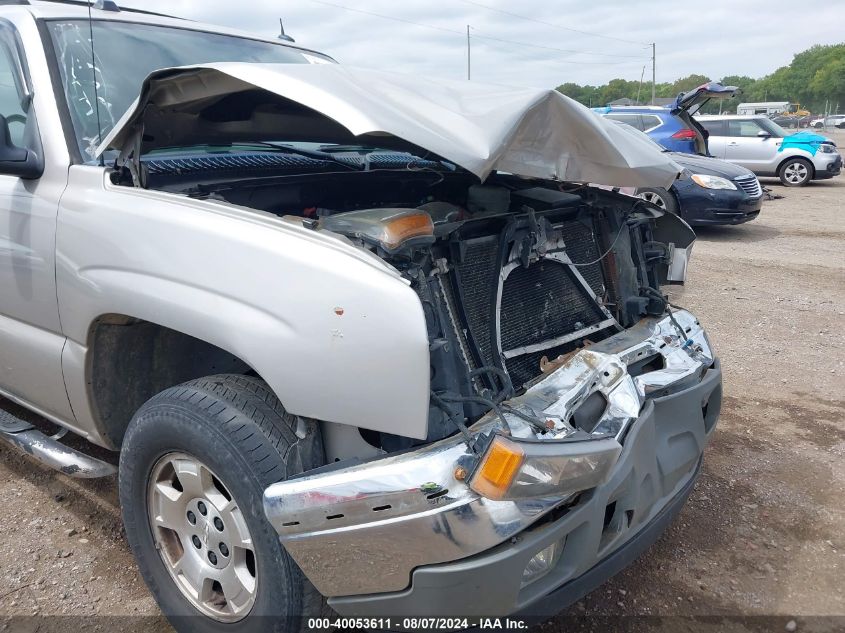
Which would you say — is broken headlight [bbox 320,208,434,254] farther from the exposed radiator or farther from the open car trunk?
the open car trunk

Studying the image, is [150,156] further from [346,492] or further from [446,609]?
[446,609]

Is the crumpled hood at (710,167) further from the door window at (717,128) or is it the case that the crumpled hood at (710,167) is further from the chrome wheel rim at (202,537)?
the chrome wheel rim at (202,537)

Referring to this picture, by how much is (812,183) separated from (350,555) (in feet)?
58.3

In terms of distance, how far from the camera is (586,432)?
202 cm

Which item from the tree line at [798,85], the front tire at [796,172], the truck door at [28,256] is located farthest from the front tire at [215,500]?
the tree line at [798,85]

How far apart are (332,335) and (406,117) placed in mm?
674

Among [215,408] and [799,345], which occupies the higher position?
[215,408]

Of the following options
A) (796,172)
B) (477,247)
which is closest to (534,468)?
(477,247)

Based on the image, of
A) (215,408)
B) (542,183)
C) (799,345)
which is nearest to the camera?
(215,408)

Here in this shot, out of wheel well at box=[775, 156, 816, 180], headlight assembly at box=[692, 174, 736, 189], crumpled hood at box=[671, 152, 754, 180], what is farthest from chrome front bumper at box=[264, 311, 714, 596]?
wheel well at box=[775, 156, 816, 180]

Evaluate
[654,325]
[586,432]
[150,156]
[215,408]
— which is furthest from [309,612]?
[150,156]

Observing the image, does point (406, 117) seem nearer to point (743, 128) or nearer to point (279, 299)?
point (279, 299)

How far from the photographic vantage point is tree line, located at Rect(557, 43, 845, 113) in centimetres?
7744

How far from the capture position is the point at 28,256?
2.64 m
